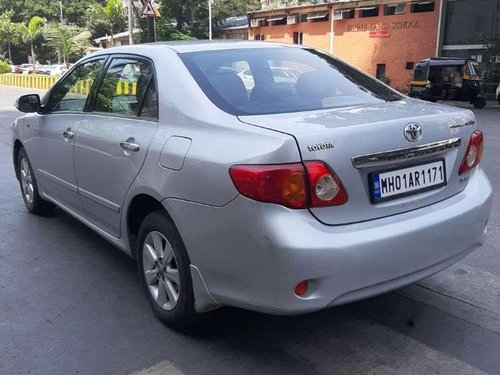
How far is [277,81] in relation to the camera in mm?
3393

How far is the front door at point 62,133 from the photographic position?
4.26 m

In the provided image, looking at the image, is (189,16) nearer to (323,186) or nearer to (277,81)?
(277,81)

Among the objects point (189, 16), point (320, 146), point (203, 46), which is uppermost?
point (189, 16)

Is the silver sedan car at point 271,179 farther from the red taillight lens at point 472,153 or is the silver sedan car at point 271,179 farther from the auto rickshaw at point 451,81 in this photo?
the auto rickshaw at point 451,81

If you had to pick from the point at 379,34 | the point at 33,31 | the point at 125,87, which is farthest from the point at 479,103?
the point at 33,31

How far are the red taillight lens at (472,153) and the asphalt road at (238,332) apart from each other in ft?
1.63

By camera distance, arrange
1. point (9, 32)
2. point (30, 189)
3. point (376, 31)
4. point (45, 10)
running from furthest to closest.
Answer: point (45, 10)
point (9, 32)
point (376, 31)
point (30, 189)

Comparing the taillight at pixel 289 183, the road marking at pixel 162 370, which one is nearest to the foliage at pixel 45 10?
the road marking at pixel 162 370

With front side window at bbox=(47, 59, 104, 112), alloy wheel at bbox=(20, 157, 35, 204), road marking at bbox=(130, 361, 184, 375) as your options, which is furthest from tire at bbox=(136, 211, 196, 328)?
alloy wheel at bbox=(20, 157, 35, 204)

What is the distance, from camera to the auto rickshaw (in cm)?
1983

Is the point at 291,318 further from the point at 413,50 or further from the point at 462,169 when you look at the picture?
the point at 413,50

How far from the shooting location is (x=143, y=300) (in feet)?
11.9

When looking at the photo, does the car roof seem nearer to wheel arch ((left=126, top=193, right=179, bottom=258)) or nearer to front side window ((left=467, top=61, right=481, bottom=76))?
wheel arch ((left=126, top=193, right=179, bottom=258))

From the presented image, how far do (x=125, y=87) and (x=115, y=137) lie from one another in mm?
380
